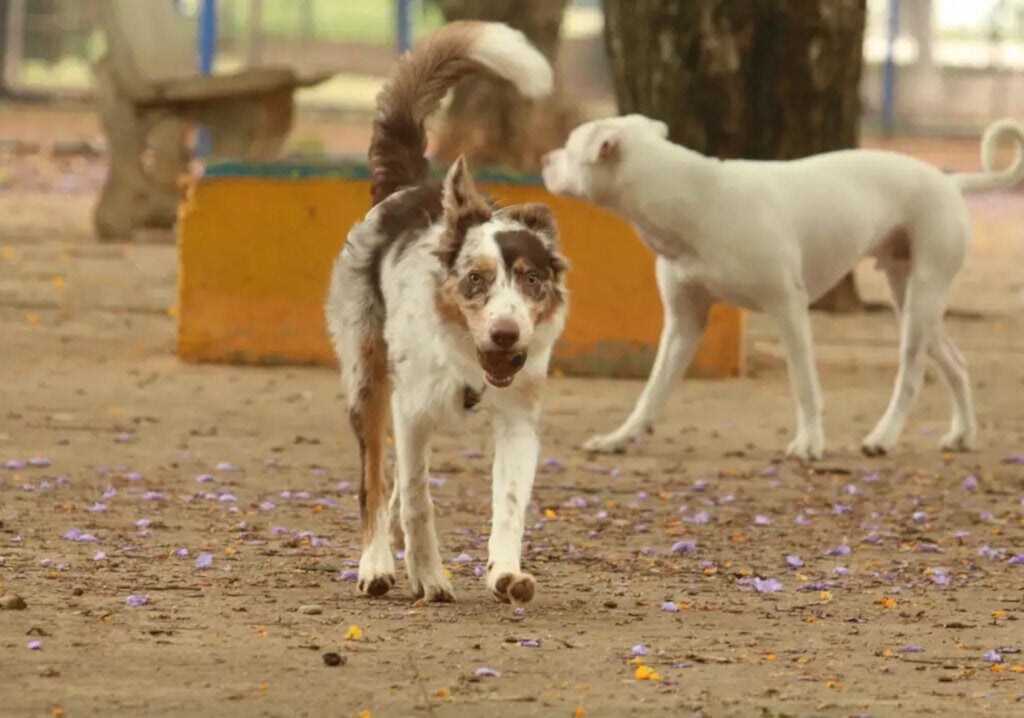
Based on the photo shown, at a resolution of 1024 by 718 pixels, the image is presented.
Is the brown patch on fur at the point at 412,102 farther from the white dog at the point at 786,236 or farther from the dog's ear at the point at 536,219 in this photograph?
the white dog at the point at 786,236

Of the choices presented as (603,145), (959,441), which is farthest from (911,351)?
(603,145)

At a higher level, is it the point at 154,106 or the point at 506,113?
the point at 154,106

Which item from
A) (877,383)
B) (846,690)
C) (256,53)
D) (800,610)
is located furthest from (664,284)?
(256,53)

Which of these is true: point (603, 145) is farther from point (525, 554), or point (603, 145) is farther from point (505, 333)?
point (505, 333)

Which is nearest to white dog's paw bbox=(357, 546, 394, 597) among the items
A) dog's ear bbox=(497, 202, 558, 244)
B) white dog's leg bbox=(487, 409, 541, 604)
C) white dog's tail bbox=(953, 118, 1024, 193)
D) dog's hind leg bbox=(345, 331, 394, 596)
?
dog's hind leg bbox=(345, 331, 394, 596)

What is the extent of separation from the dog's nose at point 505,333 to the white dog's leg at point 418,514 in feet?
1.46

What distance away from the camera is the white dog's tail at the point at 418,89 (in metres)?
6.41

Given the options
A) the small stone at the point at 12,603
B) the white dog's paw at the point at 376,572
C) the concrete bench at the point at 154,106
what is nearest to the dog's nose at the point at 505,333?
the white dog's paw at the point at 376,572

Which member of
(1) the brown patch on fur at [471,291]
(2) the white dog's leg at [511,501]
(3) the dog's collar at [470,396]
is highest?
(1) the brown patch on fur at [471,291]

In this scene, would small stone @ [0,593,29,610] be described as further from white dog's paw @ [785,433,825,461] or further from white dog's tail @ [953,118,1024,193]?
white dog's tail @ [953,118,1024,193]

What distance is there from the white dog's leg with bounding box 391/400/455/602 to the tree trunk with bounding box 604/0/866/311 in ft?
19.9

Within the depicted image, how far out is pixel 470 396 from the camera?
5.80 meters

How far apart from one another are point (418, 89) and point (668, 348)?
2707 millimetres

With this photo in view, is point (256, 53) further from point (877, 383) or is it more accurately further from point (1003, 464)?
point (1003, 464)
